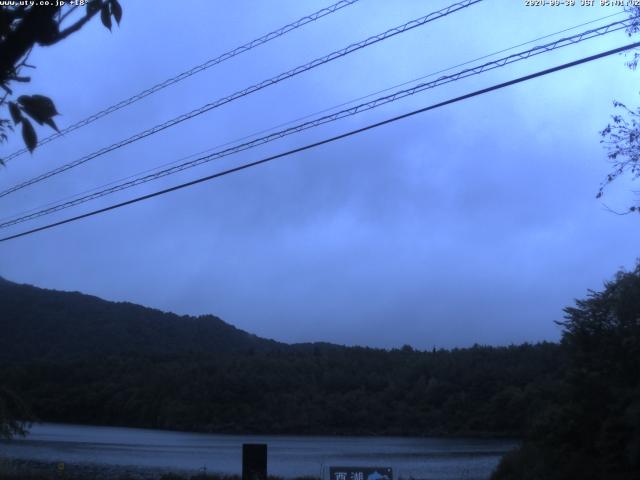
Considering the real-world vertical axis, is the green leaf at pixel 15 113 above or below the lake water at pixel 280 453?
above

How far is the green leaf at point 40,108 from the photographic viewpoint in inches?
149

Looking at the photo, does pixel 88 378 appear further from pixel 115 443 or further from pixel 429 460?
pixel 429 460

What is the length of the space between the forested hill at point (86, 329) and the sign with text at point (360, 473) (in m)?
49.4

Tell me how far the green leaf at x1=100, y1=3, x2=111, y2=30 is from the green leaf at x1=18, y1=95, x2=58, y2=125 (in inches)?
24.3

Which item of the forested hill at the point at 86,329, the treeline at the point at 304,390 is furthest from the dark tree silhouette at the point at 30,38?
the forested hill at the point at 86,329

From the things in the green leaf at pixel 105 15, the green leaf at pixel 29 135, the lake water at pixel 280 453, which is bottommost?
the lake water at pixel 280 453

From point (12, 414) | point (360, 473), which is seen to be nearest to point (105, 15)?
point (360, 473)

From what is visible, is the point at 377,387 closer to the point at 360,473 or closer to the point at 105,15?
the point at 360,473

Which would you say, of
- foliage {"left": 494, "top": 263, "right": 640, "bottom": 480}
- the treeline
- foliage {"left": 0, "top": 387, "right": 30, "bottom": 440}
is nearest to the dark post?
foliage {"left": 494, "top": 263, "right": 640, "bottom": 480}

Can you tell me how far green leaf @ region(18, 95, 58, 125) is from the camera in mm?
3795

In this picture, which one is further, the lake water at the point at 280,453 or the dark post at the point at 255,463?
the lake water at the point at 280,453

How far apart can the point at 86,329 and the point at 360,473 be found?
194 ft

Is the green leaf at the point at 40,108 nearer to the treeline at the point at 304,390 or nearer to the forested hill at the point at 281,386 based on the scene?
the forested hill at the point at 281,386

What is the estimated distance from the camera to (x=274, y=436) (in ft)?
128
